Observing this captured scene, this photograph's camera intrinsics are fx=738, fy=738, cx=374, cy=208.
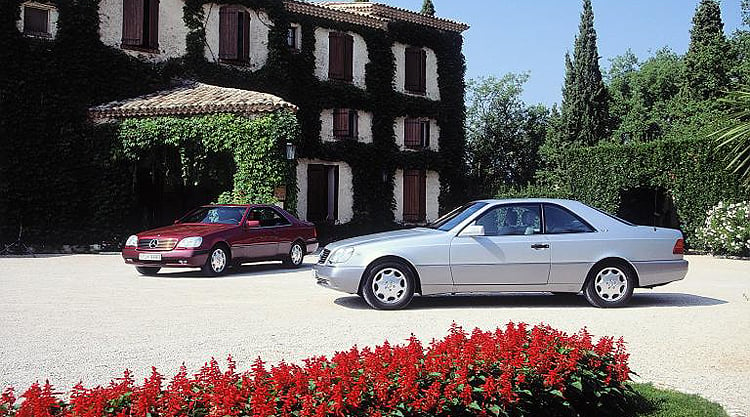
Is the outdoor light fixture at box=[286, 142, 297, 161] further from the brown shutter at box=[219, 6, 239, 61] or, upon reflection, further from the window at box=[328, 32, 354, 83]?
the window at box=[328, 32, 354, 83]

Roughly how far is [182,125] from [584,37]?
27852mm

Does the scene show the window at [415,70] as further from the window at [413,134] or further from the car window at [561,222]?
the car window at [561,222]

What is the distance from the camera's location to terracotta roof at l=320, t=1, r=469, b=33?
31219 mm

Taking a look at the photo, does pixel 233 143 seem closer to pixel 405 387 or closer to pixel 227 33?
pixel 227 33

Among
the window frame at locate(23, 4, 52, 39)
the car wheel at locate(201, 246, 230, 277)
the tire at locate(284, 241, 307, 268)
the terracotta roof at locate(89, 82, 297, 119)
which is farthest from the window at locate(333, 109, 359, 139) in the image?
the car wheel at locate(201, 246, 230, 277)

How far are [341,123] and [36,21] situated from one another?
11.9 m

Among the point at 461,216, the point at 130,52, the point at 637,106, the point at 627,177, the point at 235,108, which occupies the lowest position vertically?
the point at 461,216

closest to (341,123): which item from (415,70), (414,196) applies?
(414,196)

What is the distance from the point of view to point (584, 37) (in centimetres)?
4181

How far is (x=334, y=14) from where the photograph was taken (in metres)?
29.7

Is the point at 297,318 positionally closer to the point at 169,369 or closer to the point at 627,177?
the point at 169,369

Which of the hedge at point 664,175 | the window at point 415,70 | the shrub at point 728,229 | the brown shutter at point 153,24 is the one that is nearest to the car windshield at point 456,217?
the shrub at point 728,229

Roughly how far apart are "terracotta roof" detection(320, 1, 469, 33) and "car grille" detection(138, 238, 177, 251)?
1826 centimetres

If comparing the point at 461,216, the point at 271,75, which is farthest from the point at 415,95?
the point at 461,216
